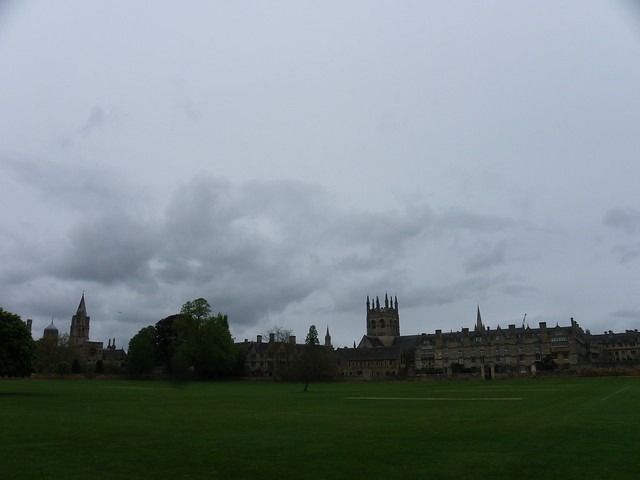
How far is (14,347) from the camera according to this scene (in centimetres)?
4719

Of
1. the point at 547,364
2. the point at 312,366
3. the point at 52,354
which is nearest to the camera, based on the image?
the point at 312,366

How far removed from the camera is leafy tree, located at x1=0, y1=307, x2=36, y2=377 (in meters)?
46.5

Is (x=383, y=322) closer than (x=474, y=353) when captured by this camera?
No

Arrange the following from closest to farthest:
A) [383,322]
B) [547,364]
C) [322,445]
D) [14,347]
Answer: [322,445] → [14,347] → [547,364] → [383,322]

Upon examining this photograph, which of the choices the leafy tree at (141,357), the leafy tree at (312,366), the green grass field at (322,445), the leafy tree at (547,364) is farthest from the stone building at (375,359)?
the green grass field at (322,445)

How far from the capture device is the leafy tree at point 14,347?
46500 millimetres

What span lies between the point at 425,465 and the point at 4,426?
1734 centimetres

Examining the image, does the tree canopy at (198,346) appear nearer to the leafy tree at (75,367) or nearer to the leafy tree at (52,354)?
the leafy tree at (75,367)

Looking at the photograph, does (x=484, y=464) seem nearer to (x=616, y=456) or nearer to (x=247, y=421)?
(x=616, y=456)

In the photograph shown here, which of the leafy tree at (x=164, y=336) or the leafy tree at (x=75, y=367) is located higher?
the leafy tree at (x=164, y=336)

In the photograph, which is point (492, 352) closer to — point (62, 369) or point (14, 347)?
point (62, 369)

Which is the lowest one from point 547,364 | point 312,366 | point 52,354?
point 547,364

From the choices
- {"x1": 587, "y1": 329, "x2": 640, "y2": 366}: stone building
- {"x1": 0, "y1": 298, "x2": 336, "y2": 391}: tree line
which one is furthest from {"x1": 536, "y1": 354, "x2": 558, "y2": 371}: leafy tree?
{"x1": 0, "y1": 298, "x2": 336, "y2": 391}: tree line

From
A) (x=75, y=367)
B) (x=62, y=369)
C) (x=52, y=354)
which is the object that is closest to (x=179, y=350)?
(x=62, y=369)
